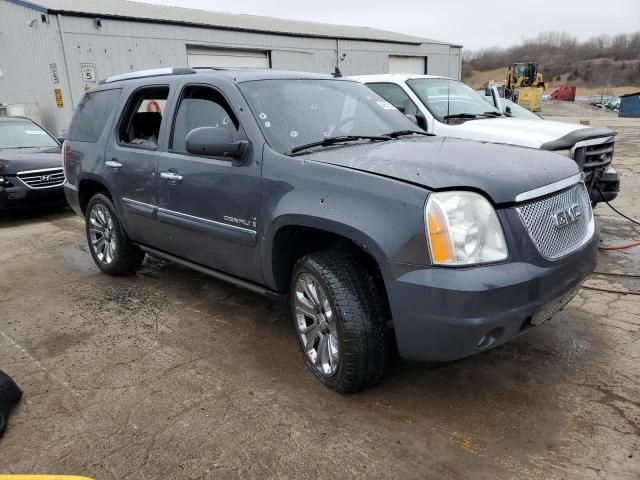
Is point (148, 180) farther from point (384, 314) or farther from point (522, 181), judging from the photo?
point (522, 181)

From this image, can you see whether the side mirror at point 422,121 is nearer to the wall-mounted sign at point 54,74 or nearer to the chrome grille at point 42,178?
the chrome grille at point 42,178

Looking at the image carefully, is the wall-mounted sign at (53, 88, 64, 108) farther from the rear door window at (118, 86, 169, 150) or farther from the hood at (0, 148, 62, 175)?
the rear door window at (118, 86, 169, 150)

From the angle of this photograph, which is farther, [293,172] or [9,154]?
[9,154]

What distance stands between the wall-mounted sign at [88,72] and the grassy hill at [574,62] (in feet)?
221

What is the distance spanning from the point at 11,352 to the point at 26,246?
3.40 m

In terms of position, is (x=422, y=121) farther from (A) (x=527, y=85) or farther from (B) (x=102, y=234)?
(A) (x=527, y=85)

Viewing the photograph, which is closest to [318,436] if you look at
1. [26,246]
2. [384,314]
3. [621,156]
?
[384,314]

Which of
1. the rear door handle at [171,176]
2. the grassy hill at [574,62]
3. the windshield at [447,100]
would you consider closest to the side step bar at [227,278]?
the rear door handle at [171,176]

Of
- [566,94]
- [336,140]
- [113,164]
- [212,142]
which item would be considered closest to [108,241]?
[113,164]

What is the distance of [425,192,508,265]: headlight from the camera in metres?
2.41

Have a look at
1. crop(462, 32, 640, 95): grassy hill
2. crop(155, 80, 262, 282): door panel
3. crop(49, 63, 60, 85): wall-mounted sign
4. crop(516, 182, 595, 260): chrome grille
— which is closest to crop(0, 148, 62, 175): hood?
crop(155, 80, 262, 282): door panel

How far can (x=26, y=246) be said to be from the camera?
21.6 ft

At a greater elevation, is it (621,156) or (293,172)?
(293,172)

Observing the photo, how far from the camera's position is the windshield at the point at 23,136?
8891mm
